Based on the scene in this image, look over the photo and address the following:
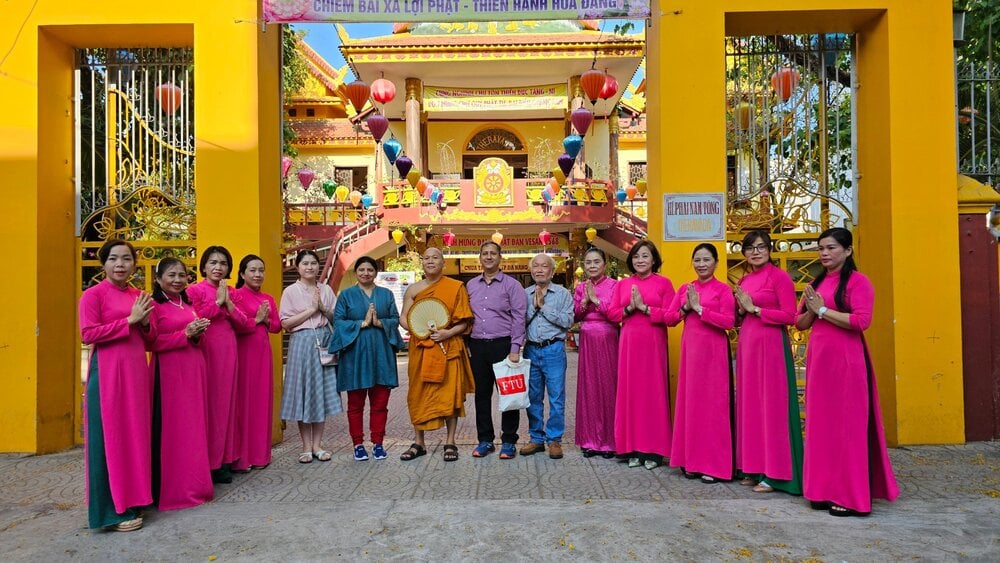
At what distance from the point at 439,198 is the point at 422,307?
37.3ft

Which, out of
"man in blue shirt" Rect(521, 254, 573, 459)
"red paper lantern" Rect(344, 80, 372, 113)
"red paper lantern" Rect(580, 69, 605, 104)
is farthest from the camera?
"red paper lantern" Rect(580, 69, 605, 104)

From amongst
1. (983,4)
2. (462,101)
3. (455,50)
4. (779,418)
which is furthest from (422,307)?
(462,101)

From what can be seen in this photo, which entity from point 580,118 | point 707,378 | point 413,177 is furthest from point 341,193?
point 707,378

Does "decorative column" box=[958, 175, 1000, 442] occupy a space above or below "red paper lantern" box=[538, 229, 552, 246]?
below

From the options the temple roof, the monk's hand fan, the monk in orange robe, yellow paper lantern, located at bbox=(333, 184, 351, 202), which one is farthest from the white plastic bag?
yellow paper lantern, located at bbox=(333, 184, 351, 202)

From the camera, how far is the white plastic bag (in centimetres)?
536

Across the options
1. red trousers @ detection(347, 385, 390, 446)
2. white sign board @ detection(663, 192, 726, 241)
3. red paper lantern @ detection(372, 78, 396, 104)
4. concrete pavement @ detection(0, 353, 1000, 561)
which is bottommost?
concrete pavement @ detection(0, 353, 1000, 561)

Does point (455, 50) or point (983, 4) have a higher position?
point (455, 50)

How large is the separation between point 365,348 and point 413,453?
95cm

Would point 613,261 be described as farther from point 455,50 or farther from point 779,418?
point 779,418

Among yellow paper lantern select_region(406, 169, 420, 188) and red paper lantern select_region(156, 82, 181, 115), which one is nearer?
red paper lantern select_region(156, 82, 181, 115)

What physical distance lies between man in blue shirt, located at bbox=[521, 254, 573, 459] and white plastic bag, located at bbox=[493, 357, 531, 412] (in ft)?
0.78

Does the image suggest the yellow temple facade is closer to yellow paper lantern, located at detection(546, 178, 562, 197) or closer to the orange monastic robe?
the orange monastic robe

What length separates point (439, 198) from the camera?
1656 cm
